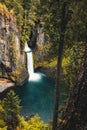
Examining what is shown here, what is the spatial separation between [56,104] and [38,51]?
6007 cm

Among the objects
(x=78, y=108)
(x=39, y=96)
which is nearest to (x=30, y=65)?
(x=39, y=96)

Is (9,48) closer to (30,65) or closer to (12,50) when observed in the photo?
(12,50)

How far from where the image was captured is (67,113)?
46.2 ft

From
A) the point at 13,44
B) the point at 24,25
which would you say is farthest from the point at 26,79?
the point at 24,25

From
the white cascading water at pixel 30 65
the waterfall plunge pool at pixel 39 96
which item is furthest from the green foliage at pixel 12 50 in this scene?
the white cascading water at pixel 30 65

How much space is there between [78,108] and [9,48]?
58.7m

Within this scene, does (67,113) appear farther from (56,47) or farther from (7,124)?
(7,124)

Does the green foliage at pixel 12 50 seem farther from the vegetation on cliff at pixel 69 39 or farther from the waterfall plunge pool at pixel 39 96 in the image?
the vegetation on cliff at pixel 69 39

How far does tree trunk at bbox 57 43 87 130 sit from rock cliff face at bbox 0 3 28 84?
2189 inches

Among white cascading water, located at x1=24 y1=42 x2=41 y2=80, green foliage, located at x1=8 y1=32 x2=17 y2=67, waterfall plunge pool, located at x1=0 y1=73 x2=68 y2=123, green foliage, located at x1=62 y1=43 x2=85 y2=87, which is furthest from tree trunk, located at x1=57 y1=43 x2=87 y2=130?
white cascading water, located at x1=24 y1=42 x2=41 y2=80

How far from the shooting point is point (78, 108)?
13.4m

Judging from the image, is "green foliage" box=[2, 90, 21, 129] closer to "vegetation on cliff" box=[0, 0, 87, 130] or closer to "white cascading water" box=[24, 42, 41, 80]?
"vegetation on cliff" box=[0, 0, 87, 130]

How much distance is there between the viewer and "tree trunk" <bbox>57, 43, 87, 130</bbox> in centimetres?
1312

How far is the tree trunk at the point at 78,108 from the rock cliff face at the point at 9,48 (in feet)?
182
